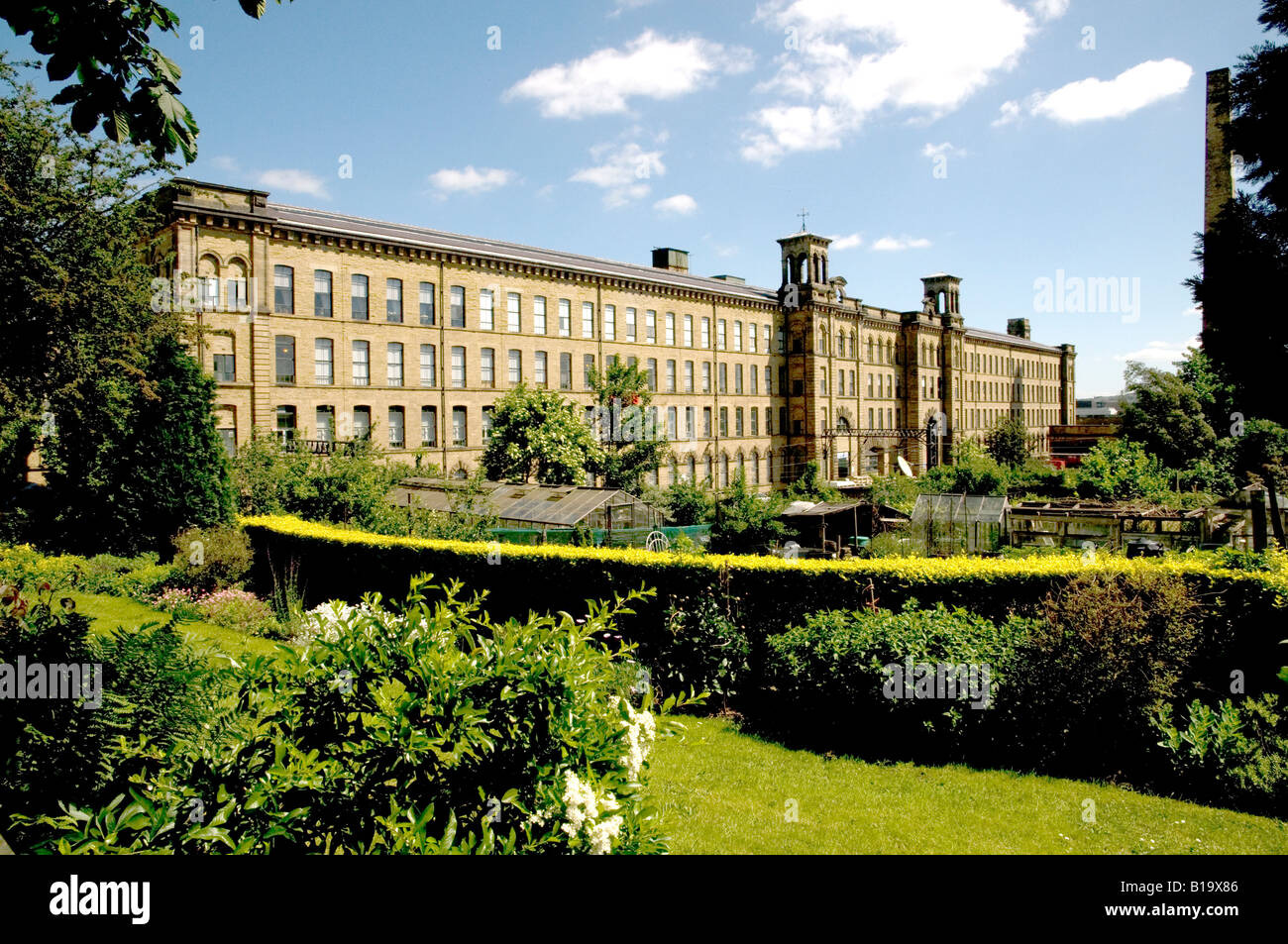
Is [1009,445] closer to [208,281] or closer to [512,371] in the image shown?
[512,371]

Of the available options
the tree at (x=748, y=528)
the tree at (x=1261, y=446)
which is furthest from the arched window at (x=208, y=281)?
the tree at (x=1261, y=446)

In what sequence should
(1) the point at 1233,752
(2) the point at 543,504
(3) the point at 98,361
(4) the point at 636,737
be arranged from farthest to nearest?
(2) the point at 543,504 < (3) the point at 98,361 < (1) the point at 1233,752 < (4) the point at 636,737

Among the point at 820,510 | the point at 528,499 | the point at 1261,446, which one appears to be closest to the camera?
the point at 528,499

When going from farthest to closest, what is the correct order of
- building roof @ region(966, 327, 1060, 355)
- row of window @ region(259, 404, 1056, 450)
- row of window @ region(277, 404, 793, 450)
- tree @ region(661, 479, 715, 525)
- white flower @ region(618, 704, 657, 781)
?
building roof @ region(966, 327, 1060, 355), row of window @ region(259, 404, 1056, 450), row of window @ region(277, 404, 793, 450), tree @ region(661, 479, 715, 525), white flower @ region(618, 704, 657, 781)

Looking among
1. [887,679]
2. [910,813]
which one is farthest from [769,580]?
[910,813]

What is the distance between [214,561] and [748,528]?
14.4 metres

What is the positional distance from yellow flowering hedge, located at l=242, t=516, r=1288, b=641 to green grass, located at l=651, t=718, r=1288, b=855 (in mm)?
2635

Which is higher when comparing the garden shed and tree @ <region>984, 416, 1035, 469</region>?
tree @ <region>984, 416, 1035, 469</region>

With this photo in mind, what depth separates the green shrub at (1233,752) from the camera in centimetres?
868

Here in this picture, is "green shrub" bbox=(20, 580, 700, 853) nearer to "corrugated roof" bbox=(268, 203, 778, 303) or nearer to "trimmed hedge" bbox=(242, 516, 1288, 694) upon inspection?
"trimmed hedge" bbox=(242, 516, 1288, 694)

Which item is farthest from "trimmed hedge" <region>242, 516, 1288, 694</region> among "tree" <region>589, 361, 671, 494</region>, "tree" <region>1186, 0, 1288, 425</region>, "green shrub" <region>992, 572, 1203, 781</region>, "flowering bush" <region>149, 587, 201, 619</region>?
"tree" <region>589, 361, 671, 494</region>

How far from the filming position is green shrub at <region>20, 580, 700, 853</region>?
3.49 meters

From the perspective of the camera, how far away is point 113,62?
16.1 feet
